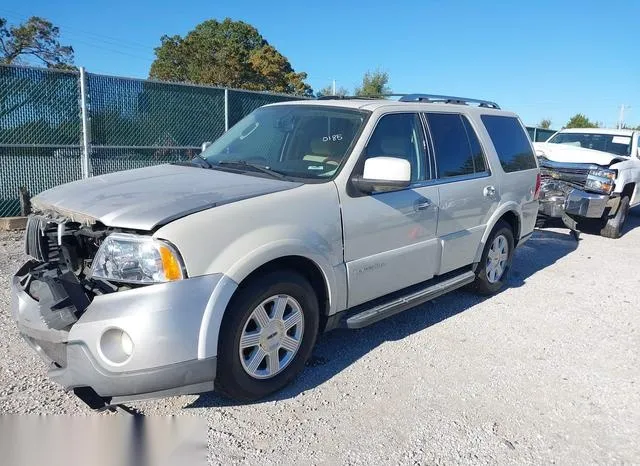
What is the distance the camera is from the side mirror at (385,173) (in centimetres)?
353

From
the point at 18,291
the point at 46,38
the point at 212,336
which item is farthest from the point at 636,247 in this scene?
the point at 46,38

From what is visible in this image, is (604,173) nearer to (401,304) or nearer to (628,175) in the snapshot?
(628,175)

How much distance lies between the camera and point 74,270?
3.12 m

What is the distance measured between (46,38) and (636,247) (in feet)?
123

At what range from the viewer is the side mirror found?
353 centimetres

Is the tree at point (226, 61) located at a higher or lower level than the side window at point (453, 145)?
higher

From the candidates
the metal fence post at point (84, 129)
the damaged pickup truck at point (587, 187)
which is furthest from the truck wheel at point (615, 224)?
the metal fence post at point (84, 129)

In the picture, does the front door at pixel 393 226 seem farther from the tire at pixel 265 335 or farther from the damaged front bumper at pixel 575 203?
the damaged front bumper at pixel 575 203

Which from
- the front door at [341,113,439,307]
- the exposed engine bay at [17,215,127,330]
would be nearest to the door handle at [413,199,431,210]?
the front door at [341,113,439,307]

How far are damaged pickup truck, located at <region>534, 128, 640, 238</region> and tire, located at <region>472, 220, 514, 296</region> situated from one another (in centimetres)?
317

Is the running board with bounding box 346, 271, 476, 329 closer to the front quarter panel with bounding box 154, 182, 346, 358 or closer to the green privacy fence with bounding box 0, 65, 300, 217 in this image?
the front quarter panel with bounding box 154, 182, 346, 358

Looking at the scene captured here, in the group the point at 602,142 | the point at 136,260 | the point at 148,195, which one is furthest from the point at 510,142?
the point at 602,142

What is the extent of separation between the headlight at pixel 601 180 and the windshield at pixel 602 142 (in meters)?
2.77

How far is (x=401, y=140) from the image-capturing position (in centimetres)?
425
